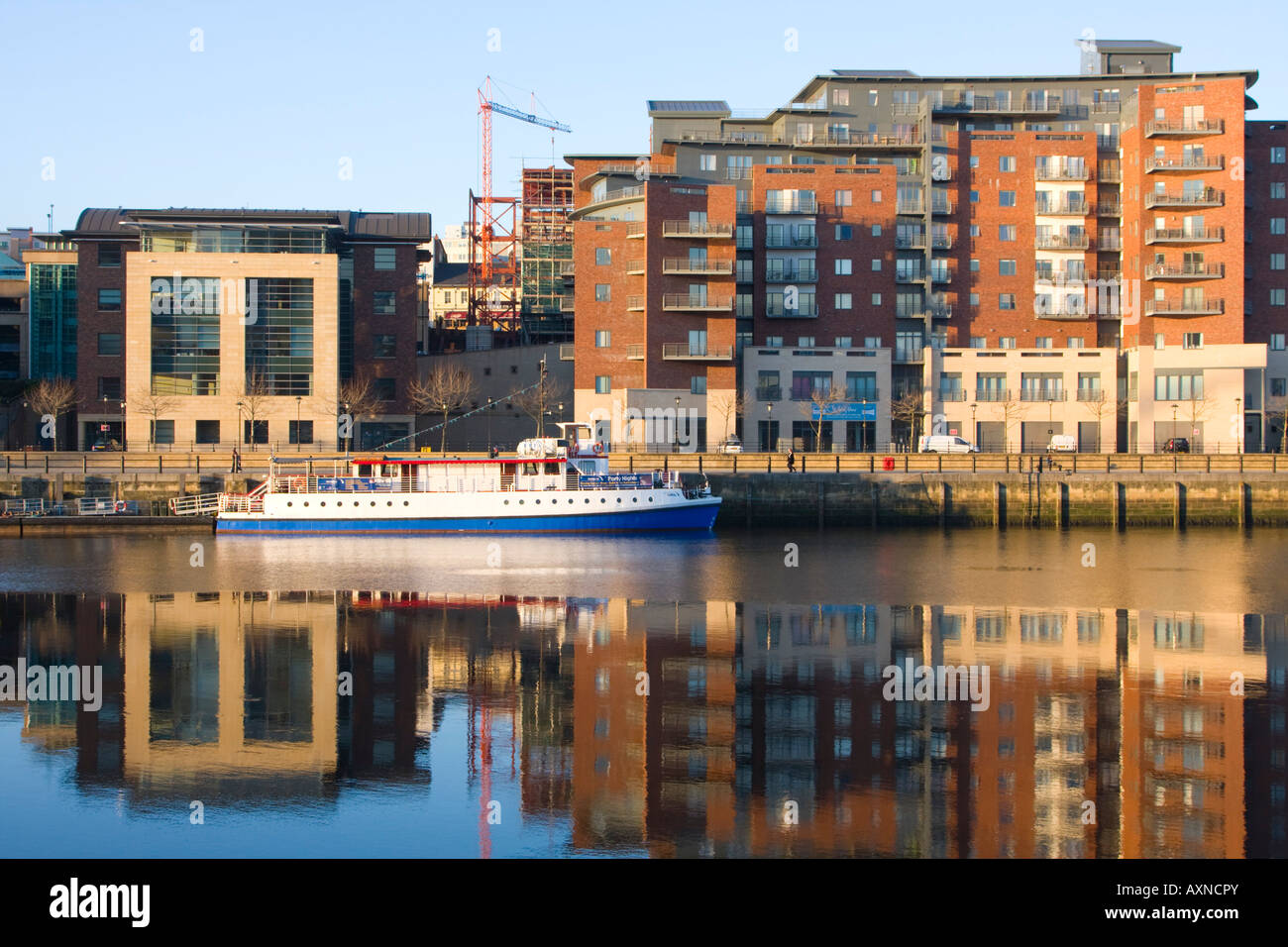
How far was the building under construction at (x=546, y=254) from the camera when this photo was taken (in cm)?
12850

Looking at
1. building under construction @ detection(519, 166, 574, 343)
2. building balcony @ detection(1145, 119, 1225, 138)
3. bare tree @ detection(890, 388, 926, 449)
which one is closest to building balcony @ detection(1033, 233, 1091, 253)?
building balcony @ detection(1145, 119, 1225, 138)

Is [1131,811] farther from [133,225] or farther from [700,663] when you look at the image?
[133,225]

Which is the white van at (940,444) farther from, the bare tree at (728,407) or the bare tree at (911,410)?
the bare tree at (728,407)

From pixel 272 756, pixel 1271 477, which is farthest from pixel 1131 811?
pixel 1271 477

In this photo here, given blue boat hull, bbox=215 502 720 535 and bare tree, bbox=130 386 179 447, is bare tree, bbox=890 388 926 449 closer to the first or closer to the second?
blue boat hull, bbox=215 502 720 535

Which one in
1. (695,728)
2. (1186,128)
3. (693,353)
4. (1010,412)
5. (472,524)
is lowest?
(695,728)

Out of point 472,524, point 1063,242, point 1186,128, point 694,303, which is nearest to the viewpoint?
point 472,524

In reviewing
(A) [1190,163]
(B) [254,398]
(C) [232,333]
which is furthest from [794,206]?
(C) [232,333]

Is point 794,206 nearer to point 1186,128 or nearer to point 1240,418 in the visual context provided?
point 1186,128

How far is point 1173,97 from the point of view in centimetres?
9775

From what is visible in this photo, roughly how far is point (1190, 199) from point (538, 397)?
5201 cm

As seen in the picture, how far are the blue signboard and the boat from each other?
3641 centimetres

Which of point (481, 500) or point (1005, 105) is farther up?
point (1005, 105)

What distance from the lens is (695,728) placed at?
23094 millimetres
